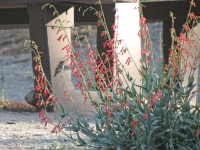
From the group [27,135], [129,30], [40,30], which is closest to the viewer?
[27,135]

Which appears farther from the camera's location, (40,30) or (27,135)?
(40,30)

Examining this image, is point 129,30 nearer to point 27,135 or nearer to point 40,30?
point 40,30

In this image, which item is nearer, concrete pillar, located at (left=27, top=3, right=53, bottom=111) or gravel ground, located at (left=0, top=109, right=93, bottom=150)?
gravel ground, located at (left=0, top=109, right=93, bottom=150)

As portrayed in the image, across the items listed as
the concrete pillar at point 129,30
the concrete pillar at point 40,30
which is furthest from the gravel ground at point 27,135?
the concrete pillar at point 129,30

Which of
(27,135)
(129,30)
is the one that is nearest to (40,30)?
(129,30)

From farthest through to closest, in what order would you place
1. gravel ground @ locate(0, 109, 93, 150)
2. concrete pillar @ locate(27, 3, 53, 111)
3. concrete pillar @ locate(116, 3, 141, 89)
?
concrete pillar @ locate(27, 3, 53, 111), concrete pillar @ locate(116, 3, 141, 89), gravel ground @ locate(0, 109, 93, 150)

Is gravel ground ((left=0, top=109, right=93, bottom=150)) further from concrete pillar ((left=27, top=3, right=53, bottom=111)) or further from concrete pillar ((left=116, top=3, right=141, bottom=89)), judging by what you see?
concrete pillar ((left=116, top=3, right=141, bottom=89))

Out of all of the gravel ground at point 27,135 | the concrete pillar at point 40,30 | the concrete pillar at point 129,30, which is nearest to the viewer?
the gravel ground at point 27,135

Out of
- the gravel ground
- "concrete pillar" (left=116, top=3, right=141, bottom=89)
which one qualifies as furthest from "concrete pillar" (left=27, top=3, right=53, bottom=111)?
"concrete pillar" (left=116, top=3, right=141, bottom=89)

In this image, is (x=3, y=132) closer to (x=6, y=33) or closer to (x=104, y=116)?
(x=104, y=116)

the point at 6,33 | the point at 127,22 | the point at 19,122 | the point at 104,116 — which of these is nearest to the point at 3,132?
the point at 19,122

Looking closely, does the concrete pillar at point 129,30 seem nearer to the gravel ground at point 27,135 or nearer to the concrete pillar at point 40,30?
the gravel ground at point 27,135

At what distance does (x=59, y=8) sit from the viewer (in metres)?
6.03

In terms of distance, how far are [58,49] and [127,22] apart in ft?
2.78
